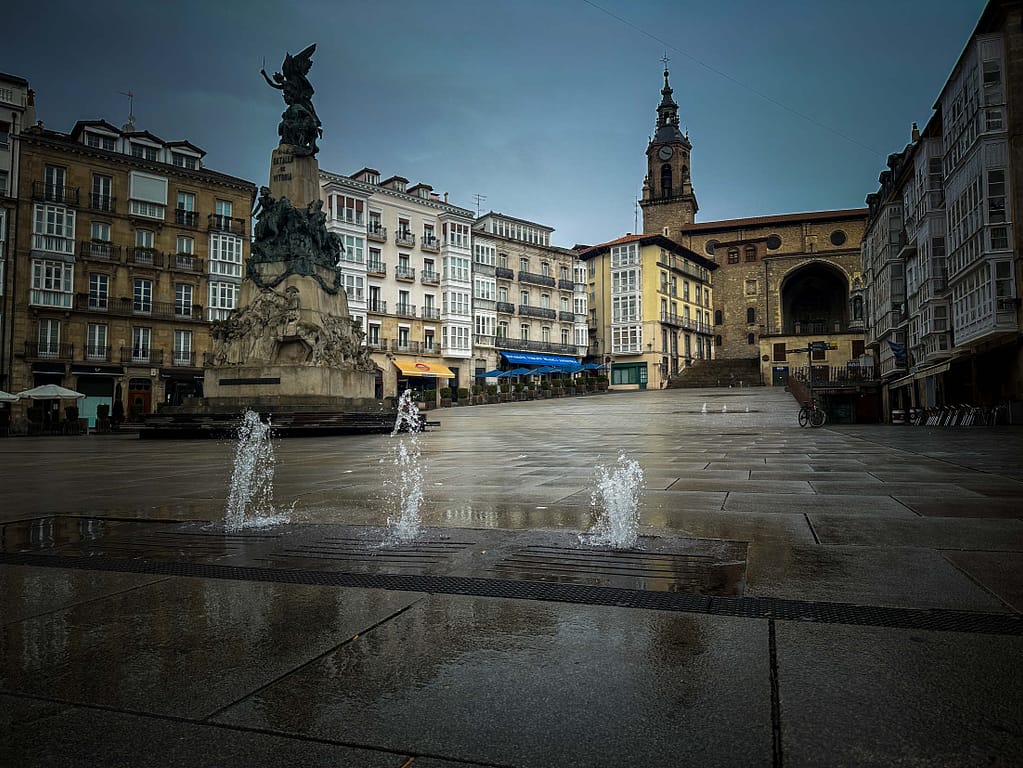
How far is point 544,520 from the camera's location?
5.75m

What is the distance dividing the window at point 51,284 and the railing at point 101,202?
407cm

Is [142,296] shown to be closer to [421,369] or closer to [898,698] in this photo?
[421,369]

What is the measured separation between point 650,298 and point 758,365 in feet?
43.1

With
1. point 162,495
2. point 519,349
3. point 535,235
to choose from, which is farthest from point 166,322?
point 162,495

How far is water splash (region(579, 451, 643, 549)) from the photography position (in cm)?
480

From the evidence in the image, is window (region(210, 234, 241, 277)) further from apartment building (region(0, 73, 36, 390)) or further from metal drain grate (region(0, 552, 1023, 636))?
metal drain grate (region(0, 552, 1023, 636))

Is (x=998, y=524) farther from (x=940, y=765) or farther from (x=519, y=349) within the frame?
(x=519, y=349)

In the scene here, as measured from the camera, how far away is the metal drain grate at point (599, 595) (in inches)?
115

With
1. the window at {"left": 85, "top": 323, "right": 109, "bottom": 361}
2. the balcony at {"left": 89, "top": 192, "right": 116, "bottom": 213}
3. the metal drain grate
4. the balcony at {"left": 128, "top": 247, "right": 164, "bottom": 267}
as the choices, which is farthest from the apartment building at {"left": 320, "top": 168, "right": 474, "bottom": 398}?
the metal drain grate

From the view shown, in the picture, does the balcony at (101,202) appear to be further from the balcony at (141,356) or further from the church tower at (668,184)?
the church tower at (668,184)

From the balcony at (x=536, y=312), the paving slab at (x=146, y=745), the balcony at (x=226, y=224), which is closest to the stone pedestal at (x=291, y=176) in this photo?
the balcony at (x=226, y=224)

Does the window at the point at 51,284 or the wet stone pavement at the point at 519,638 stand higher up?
the window at the point at 51,284

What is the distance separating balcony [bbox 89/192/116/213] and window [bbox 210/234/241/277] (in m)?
6.19

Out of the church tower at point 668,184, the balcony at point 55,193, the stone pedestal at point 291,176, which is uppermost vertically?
the church tower at point 668,184
